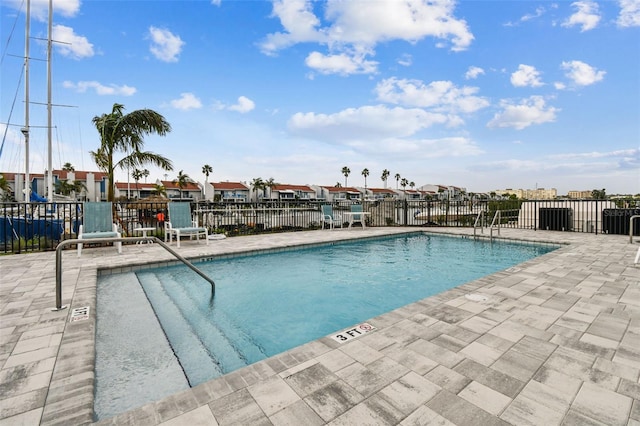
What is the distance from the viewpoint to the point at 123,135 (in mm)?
8398

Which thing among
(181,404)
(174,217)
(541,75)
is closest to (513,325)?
(181,404)

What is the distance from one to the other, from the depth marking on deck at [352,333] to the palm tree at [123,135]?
8.33 meters

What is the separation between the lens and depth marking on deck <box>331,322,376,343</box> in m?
2.44

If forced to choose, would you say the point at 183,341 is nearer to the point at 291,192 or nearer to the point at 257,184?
the point at 257,184

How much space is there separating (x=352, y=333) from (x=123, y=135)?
29.3 ft

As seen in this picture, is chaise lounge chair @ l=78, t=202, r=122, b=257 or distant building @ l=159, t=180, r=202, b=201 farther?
distant building @ l=159, t=180, r=202, b=201

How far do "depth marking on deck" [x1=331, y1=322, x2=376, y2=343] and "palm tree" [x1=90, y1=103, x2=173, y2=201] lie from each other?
833 cm

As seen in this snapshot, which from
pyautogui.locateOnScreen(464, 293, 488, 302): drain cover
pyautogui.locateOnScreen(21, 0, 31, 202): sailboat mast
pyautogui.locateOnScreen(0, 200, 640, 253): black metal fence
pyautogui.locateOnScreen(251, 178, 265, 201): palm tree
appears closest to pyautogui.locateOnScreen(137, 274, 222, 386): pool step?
pyautogui.locateOnScreen(464, 293, 488, 302): drain cover

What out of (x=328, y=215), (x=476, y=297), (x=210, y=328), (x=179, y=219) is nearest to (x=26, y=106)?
(x=179, y=219)

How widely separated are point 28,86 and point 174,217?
10.7 m

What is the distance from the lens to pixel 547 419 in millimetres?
1486

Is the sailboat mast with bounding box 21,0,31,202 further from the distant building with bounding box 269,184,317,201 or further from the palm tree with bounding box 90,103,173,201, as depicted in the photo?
the distant building with bounding box 269,184,317,201

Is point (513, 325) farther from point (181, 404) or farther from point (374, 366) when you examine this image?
point (181, 404)

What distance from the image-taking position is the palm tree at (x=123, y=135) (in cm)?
820
